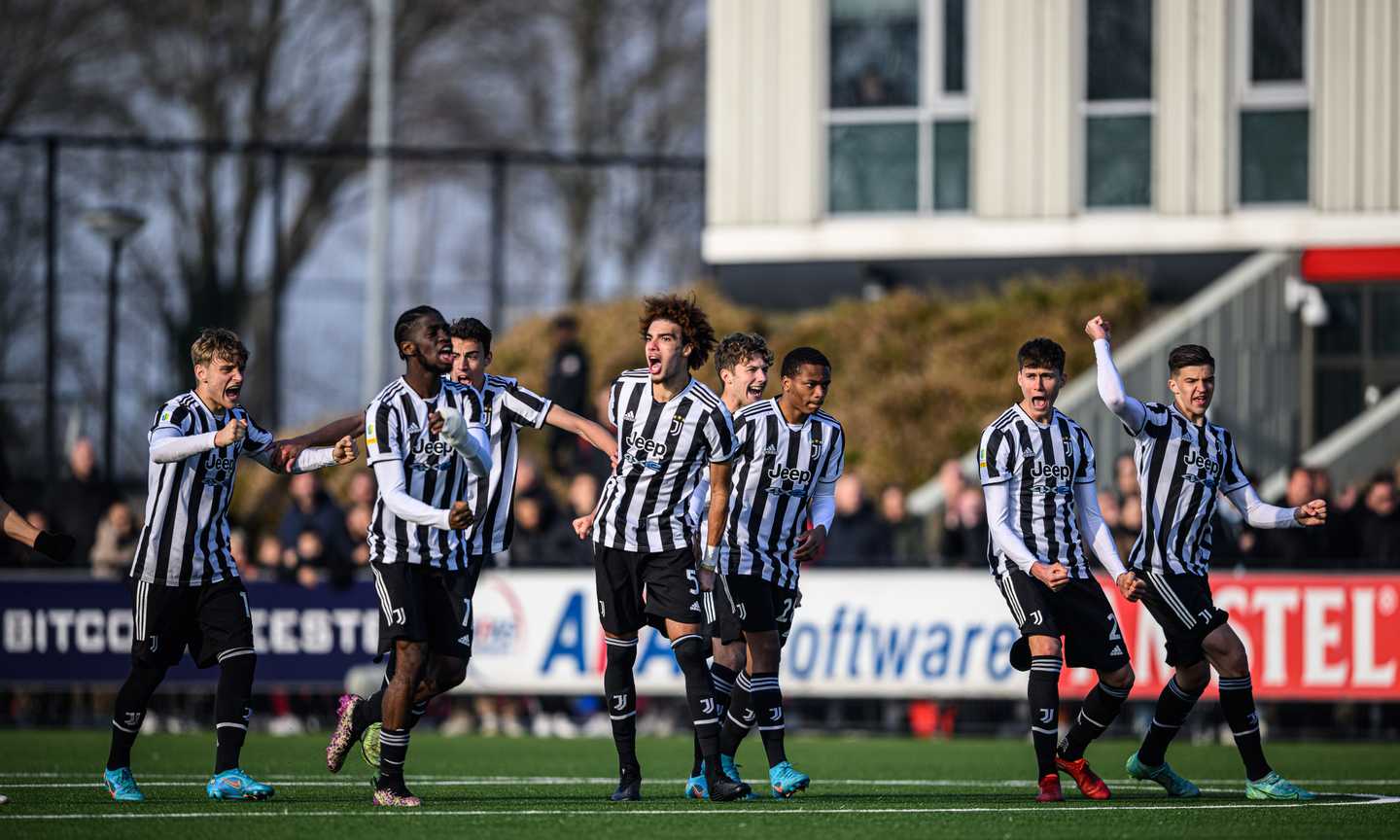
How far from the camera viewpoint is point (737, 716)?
10.3 metres

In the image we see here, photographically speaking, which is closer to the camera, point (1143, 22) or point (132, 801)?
point (132, 801)

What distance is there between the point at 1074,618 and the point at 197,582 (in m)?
4.32

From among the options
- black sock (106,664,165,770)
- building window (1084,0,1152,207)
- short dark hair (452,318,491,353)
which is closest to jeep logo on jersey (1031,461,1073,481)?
short dark hair (452,318,491,353)

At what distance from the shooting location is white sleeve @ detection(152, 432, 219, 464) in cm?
934

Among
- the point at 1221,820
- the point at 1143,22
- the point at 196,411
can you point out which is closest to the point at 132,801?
the point at 196,411

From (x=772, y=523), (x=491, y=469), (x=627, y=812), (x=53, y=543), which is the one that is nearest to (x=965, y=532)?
(x=772, y=523)

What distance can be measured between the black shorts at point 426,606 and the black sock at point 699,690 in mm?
1033

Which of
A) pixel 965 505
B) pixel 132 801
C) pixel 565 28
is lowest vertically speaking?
pixel 132 801

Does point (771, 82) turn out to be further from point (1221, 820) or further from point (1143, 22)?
point (1221, 820)

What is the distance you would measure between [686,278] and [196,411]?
3002 centimetres

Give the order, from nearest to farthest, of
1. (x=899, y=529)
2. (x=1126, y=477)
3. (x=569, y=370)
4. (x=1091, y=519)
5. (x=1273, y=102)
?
(x=1091, y=519), (x=1126, y=477), (x=899, y=529), (x=569, y=370), (x=1273, y=102)

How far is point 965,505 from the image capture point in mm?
16406

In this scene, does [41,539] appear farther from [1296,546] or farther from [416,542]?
[1296,546]

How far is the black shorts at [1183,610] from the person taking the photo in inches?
390
